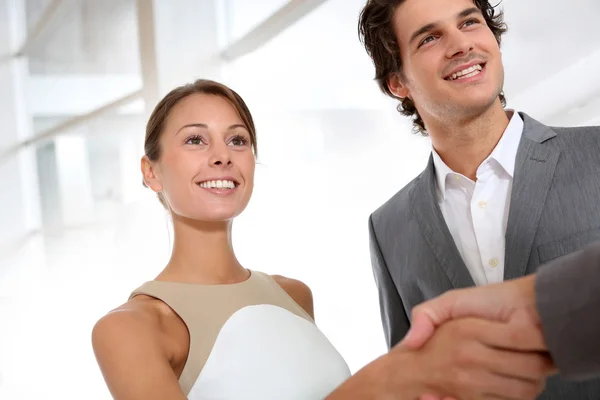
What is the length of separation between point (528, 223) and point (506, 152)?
232mm

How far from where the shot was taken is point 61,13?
126 inches

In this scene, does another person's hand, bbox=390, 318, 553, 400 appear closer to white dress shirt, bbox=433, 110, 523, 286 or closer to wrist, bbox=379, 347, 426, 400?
wrist, bbox=379, 347, 426, 400

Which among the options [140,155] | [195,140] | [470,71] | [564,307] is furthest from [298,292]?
[140,155]

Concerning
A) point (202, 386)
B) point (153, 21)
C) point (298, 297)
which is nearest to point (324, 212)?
point (153, 21)

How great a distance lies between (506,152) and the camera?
174cm

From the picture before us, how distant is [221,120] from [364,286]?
1.70m

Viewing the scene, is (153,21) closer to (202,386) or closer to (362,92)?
(362,92)

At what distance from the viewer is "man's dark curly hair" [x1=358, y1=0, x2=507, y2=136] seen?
2080 millimetres

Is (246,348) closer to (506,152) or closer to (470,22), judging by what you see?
(506,152)

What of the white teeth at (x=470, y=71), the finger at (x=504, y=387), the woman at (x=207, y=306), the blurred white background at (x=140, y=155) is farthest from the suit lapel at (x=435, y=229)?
the blurred white background at (x=140, y=155)

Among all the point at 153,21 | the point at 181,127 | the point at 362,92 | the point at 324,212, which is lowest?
the point at 324,212

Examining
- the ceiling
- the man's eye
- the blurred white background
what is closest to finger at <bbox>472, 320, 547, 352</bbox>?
the man's eye

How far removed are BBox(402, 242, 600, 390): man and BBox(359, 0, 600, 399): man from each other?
540mm

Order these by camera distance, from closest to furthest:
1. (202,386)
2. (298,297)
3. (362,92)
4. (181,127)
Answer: (202,386)
(181,127)
(298,297)
(362,92)
